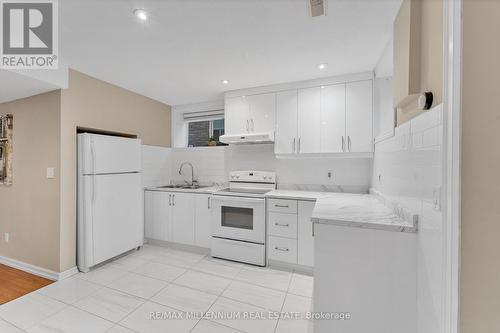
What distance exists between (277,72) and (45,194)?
303 cm

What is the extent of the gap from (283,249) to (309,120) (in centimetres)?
167

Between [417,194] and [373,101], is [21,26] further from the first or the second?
[373,101]

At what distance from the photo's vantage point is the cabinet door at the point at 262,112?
9.93 ft

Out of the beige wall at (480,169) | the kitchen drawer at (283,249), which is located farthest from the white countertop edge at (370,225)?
the kitchen drawer at (283,249)

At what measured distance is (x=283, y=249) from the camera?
2.62 meters

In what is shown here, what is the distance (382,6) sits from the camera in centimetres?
149

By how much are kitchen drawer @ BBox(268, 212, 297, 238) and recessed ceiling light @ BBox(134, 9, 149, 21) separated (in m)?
2.25

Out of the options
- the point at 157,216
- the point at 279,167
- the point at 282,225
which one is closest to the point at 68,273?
the point at 157,216

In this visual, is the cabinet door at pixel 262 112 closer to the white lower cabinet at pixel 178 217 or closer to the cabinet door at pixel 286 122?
the cabinet door at pixel 286 122

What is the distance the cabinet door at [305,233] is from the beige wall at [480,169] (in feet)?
5.62

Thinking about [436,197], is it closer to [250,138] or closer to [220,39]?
[220,39]

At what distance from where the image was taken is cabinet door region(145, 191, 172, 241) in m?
3.32

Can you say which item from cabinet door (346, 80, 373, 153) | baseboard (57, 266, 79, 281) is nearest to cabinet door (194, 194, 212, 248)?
baseboard (57, 266, 79, 281)

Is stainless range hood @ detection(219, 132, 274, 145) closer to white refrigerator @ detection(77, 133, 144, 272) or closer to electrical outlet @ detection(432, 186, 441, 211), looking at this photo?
white refrigerator @ detection(77, 133, 144, 272)
